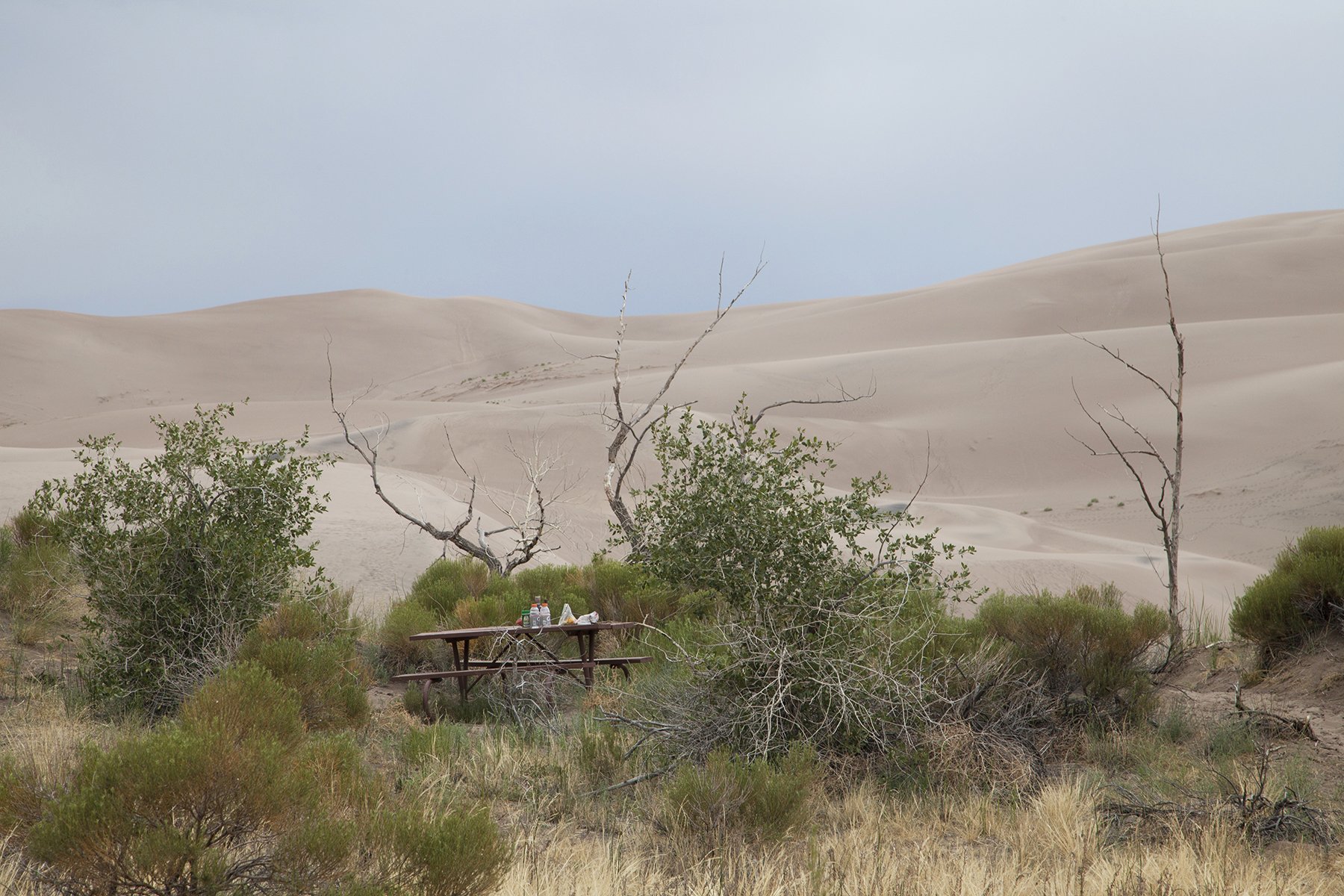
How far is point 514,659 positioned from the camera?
9.13 meters

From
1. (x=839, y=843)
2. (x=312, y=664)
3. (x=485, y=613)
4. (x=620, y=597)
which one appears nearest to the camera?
(x=839, y=843)

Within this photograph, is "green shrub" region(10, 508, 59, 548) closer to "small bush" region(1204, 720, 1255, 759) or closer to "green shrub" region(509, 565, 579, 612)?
"green shrub" region(509, 565, 579, 612)

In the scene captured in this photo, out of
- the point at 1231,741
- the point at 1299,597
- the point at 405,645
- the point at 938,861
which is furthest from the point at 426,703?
the point at 1299,597

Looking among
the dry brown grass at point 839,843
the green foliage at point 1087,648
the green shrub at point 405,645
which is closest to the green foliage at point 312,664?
the dry brown grass at point 839,843

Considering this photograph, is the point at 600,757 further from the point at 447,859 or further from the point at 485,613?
the point at 485,613

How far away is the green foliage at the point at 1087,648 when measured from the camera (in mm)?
7984

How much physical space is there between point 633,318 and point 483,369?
1330 inches

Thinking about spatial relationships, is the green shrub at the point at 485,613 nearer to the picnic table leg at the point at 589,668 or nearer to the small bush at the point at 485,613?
the small bush at the point at 485,613

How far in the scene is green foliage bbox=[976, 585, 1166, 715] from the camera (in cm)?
798

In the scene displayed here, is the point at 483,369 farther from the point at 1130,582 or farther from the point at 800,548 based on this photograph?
the point at 800,548

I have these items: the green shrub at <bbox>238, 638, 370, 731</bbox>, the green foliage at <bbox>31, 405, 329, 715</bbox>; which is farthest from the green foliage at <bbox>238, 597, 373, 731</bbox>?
the green foliage at <bbox>31, 405, 329, 715</bbox>

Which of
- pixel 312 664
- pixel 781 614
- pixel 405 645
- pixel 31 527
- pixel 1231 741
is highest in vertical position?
pixel 31 527

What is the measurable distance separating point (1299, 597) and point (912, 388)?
41.1 metres

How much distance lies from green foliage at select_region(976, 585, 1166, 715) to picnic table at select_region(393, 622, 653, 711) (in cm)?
328
